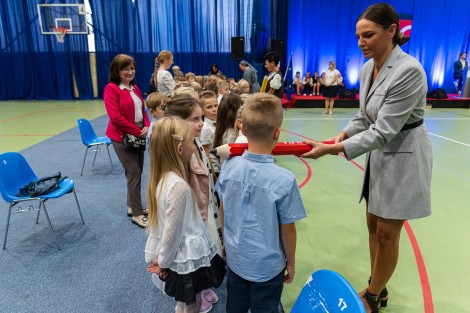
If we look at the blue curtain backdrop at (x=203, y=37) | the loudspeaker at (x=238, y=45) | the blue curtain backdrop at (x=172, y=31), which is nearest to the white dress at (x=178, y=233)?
the loudspeaker at (x=238, y=45)

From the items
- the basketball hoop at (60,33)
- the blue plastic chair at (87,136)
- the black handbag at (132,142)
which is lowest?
the blue plastic chair at (87,136)

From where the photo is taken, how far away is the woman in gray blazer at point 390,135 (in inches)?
56.7

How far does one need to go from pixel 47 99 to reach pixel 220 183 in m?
14.0

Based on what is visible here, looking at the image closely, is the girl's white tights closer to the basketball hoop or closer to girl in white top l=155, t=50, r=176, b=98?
girl in white top l=155, t=50, r=176, b=98

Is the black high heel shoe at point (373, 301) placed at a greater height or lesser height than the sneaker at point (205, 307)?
greater

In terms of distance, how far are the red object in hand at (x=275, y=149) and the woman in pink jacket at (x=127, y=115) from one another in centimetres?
168

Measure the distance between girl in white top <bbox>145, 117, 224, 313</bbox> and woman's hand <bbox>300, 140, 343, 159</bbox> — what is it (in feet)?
1.93

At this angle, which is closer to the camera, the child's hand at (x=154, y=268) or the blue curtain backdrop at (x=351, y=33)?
the child's hand at (x=154, y=268)

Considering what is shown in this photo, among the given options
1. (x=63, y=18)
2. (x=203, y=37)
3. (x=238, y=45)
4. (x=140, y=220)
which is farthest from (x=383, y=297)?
Result: (x=63, y=18)

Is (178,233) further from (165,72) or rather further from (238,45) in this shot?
(238,45)

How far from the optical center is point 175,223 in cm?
137

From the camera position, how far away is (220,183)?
1.35 m

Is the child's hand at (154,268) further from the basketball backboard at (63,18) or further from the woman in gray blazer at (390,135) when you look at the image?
the basketball backboard at (63,18)

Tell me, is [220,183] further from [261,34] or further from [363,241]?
[261,34]
